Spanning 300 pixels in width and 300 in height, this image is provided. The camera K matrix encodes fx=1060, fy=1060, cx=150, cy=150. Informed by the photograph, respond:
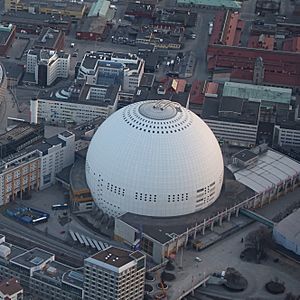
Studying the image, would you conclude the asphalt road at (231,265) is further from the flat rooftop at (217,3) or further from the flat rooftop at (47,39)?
the flat rooftop at (217,3)

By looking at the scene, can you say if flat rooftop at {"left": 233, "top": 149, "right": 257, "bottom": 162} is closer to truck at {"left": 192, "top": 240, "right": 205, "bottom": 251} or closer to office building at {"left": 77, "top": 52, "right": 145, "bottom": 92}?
truck at {"left": 192, "top": 240, "right": 205, "bottom": 251}

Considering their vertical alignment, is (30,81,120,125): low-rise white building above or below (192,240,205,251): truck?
above

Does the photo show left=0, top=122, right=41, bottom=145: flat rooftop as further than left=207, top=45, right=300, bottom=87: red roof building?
No

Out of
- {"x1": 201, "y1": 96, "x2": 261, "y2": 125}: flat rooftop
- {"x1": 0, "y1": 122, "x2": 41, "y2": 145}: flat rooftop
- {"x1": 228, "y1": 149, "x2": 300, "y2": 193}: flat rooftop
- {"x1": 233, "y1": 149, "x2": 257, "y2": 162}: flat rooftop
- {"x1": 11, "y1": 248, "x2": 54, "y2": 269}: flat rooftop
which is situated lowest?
{"x1": 11, "y1": 248, "x2": 54, "y2": 269}: flat rooftop

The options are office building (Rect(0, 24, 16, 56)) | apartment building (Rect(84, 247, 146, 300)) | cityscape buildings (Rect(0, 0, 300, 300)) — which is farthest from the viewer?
office building (Rect(0, 24, 16, 56))

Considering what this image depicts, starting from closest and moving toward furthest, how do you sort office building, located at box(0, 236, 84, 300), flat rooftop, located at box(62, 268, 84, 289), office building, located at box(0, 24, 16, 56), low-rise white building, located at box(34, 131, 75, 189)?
flat rooftop, located at box(62, 268, 84, 289)
office building, located at box(0, 236, 84, 300)
low-rise white building, located at box(34, 131, 75, 189)
office building, located at box(0, 24, 16, 56)

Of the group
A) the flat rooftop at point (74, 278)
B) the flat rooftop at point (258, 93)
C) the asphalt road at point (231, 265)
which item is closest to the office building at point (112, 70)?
the flat rooftop at point (258, 93)

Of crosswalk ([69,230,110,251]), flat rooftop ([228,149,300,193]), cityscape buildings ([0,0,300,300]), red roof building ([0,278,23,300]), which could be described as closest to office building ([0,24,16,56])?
cityscape buildings ([0,0,300,300])
